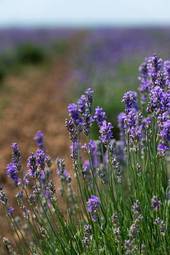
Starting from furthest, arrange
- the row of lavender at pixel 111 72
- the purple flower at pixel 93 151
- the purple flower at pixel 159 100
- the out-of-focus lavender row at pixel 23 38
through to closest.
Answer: the out-of-focus lavender row at pixel 23 38 → the row of lavender at pixel 111 72 → the purple flower at pixel 93 151 → the purple flower at pixel 159 100

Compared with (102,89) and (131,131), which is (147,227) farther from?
(102,89)

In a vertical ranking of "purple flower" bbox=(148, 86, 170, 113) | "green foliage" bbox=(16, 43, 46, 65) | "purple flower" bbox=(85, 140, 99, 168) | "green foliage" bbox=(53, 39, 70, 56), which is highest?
"green foliage" bbox=(53, 39, 70, 56)

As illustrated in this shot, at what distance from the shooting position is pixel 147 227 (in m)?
2.31

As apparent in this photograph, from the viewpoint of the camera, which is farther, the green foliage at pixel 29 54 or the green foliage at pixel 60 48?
the green foliage at pixel 60 48

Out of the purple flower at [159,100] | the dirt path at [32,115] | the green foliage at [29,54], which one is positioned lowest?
the purple flower at [159,100]

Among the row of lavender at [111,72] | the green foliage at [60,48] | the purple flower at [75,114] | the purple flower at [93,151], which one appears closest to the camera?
the purple flower at [75,114]

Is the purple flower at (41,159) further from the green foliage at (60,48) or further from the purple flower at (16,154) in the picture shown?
the green foliage at (60,48)

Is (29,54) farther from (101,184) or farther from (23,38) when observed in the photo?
(101,184)

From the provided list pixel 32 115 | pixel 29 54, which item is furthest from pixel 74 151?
pixel 29 54

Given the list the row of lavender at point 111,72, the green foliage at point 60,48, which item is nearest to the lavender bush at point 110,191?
the row of lavender at point 111,72

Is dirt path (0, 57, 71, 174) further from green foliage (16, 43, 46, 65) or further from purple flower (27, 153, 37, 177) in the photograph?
purple flower (27, 153, 37, 177)

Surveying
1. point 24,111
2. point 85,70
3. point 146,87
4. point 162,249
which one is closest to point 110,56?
point 85,70

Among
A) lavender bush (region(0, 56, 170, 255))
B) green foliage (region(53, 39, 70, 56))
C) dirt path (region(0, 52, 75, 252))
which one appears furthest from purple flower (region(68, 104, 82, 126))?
green foliage (region(53, 39, 70, 56))

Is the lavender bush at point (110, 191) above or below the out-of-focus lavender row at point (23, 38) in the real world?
below
